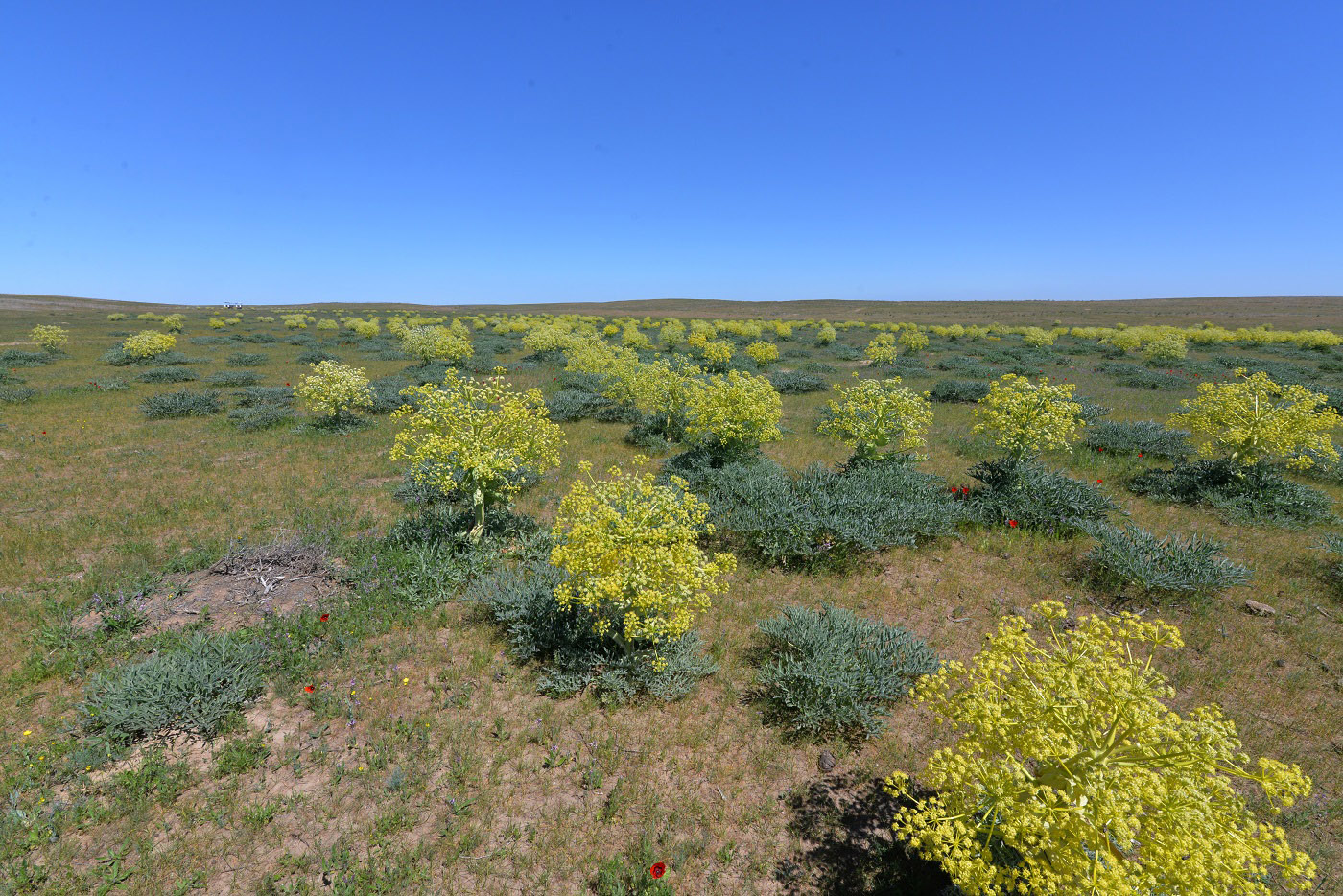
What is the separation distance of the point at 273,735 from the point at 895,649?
6.69 m

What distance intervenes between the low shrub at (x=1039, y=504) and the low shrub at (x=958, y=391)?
13.9m

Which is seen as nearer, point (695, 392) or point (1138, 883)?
point (1138, 883)

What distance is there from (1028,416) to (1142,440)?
7.75m

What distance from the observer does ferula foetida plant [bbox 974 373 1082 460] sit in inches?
369

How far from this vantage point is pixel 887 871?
13.4ft

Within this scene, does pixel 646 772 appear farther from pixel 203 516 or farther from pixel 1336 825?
pixel 203 516

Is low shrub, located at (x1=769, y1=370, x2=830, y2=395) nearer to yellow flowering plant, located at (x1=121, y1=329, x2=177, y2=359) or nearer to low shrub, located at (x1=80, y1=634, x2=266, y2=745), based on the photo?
low shrub, located at (x1=80, y1=634, x2=266, y2=745)

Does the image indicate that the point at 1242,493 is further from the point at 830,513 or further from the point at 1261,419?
the point at 830,513

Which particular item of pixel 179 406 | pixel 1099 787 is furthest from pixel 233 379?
pixel 1099 787

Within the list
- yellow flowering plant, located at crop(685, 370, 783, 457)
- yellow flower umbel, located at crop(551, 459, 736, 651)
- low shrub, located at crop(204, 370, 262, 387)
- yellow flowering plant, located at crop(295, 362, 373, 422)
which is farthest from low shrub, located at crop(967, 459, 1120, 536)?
low shrub, located at crop(204, 370, 262, 387)

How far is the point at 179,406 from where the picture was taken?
18.1 meters

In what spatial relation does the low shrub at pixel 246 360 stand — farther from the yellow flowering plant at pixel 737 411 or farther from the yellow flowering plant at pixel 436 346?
the yellow flowering plant at pixel 737 411

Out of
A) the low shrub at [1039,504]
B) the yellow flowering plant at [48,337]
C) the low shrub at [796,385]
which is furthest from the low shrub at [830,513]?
the yellow flowering plant at [48,337]

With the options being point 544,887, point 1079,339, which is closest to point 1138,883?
point 544,887
